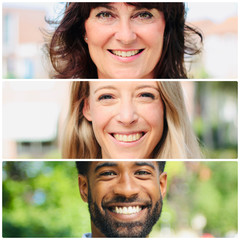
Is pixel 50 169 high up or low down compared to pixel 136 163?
down

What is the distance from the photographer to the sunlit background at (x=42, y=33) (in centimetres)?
159

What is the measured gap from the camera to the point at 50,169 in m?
2.84

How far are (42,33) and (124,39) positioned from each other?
0.29 metres

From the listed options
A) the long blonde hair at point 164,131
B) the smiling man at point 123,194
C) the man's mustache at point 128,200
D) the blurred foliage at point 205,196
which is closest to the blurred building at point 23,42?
the long blonde hair at point 164,131

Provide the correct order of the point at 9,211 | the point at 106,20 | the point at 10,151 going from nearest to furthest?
the point at 106,20 → the point at 10,151 → the point at 9,211

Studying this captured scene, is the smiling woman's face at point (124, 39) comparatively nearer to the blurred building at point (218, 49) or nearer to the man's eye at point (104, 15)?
the man's eye at point (104, 15)

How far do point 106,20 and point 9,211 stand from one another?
2035 millimetres

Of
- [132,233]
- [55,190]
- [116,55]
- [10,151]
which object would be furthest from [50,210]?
[116,55]

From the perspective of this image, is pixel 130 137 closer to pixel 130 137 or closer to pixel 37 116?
pixel 130 137

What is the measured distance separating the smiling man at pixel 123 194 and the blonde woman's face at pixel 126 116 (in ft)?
0.16

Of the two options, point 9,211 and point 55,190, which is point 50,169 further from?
point 9,211

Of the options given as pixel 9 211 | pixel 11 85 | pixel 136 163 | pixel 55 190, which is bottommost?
pixel 9 211

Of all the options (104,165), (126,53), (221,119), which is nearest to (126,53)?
(126,53)

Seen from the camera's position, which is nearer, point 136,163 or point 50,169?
point 136,163
